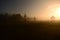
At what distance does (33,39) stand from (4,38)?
3387mm

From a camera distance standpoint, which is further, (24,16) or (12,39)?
(24,16)

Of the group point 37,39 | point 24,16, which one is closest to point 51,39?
point 37,39

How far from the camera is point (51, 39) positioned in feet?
52.1

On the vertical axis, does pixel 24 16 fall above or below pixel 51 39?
above

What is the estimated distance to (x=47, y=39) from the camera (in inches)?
621

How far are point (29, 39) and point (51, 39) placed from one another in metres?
2.42

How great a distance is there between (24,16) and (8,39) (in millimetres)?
34284

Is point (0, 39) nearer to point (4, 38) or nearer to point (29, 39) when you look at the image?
point (4, 38)

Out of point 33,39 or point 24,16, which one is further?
point 24,16

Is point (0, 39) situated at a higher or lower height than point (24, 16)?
lower

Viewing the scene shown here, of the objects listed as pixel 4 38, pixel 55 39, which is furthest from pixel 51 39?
pixel 4 38

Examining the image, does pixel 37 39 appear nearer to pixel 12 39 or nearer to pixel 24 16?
pixel 12 39

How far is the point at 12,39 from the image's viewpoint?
1595cm

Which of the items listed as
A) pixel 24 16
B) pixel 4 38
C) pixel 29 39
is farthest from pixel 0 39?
pixel 24 16
